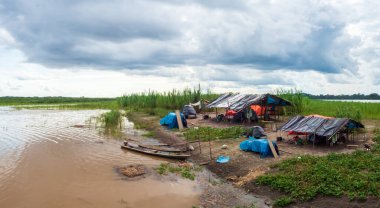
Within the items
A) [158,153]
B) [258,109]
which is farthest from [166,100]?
[158,153]

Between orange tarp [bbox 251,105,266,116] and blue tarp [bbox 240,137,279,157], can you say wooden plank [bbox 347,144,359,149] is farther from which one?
orange tarp [bbox 251,105,266,116]

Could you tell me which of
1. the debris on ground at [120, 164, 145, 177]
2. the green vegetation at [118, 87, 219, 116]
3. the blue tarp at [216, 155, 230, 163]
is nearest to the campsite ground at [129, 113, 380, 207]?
the blue tarp at [216, 155, 230, 163]

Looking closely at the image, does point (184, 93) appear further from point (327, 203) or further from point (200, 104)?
point (327, 203)

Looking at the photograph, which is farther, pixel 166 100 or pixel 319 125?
pixel 166 100

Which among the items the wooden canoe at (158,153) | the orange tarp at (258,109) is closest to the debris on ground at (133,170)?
the wooden canoe at (158,153)

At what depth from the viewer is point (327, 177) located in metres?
8.96

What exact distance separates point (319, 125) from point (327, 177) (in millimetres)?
5419

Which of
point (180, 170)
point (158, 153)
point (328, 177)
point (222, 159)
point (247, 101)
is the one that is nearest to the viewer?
point (328, 177)

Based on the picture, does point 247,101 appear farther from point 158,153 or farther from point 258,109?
point 158,153

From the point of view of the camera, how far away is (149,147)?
50.8 feet

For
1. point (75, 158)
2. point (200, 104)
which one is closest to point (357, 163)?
point (75, 158)

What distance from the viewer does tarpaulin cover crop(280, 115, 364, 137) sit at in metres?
13.6

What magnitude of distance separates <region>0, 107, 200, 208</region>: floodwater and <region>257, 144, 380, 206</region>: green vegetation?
2.44 metres

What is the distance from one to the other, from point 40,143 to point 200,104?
14924mm
